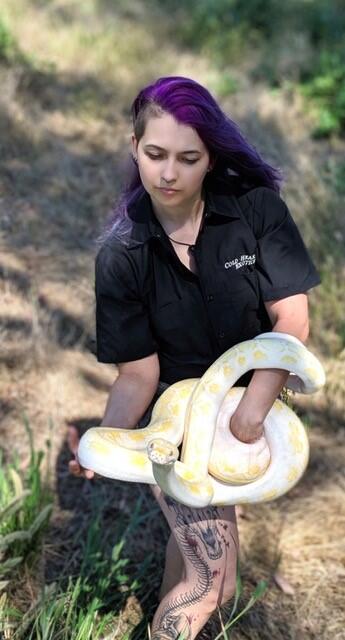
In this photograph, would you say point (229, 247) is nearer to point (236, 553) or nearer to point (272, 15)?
point (236, 553)

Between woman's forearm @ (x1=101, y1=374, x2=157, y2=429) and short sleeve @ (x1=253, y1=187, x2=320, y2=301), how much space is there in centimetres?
43

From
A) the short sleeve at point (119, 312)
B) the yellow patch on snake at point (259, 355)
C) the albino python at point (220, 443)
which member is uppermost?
the short sleeve at point (119, 312)

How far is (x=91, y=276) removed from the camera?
428 centimetres

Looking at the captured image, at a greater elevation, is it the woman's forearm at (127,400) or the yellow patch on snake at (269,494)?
the woman's forearm at (127,400)

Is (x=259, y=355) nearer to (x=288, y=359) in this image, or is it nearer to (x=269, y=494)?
(x=288, y=359)

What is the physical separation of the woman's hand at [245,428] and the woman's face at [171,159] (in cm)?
57

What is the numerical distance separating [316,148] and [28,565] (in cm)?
430

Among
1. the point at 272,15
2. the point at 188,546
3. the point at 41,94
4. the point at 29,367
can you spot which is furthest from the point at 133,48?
the point at 188,546

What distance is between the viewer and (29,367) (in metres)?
3.64

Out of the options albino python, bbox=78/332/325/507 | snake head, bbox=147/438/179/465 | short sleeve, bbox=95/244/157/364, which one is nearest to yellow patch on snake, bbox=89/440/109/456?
albino python, bbox=78/332/325/507

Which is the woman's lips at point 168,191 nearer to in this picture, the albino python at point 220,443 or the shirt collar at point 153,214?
the shirt collar at point 153,214

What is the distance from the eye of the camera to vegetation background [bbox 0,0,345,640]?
259 centimetres

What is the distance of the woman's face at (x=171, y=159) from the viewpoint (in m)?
1.82

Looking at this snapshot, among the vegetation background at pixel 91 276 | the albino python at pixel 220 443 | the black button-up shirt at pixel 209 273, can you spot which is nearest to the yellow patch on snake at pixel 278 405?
the albino python at pixel 220 443
